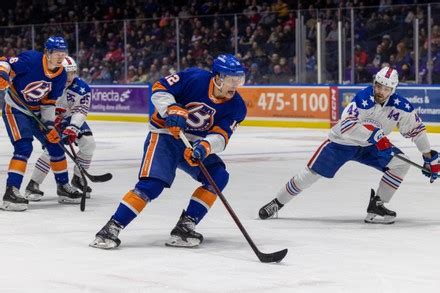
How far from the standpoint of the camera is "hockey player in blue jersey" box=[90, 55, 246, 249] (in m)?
5.68

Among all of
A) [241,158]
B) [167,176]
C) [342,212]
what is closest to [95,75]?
[241,158]

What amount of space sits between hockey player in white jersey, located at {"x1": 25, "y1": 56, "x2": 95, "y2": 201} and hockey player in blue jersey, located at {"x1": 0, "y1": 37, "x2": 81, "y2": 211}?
281 mm

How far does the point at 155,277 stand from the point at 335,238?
1.57 m

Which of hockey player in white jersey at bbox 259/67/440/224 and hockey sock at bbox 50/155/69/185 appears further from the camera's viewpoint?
hockey sock at bbox 50/155/69/185

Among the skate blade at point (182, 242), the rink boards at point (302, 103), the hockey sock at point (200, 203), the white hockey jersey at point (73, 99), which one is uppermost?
the white hockey jersey at point (73, 99)

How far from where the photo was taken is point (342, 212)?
7348 mm

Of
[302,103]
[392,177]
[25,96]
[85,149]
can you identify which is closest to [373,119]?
[392,177]

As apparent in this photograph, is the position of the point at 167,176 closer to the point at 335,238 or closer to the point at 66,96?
the point at 335,238

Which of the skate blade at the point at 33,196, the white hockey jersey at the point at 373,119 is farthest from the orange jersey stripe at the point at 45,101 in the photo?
the white hockey jersey at the point at 373,119

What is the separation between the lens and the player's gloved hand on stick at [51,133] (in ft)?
25.3

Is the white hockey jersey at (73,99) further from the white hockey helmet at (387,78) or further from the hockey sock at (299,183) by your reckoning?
the white hockey helmet at (387,78)

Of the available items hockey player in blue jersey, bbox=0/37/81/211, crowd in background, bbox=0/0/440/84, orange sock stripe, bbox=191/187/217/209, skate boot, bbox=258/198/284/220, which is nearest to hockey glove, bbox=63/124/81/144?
hockey player in blue jersey, bbox=0/37/81/211

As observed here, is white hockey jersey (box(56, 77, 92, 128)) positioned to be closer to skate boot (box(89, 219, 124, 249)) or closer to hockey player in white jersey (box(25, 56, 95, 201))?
hockey player in white jersey (box(25, 56, 95, 201))

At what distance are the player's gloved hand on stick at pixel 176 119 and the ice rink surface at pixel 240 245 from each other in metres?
0.63
